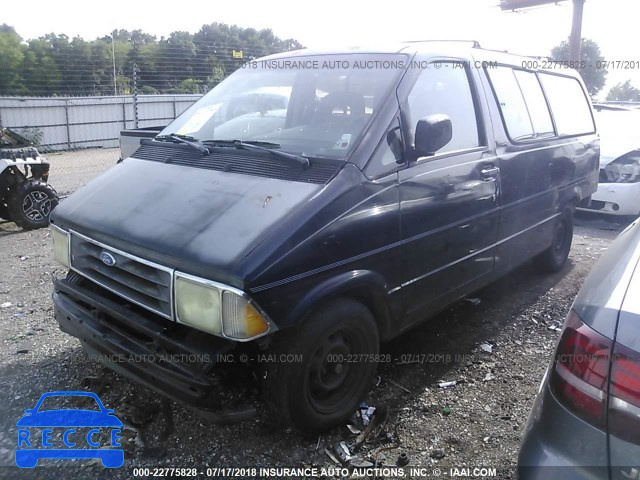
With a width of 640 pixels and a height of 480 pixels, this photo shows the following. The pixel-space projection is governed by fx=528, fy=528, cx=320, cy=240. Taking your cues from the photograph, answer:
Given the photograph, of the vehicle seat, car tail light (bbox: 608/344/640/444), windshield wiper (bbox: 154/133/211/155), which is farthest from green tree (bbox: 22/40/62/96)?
car tail light (bbox: 608/344/640/444)

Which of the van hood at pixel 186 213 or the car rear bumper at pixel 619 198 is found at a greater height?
the van hood at pixel 186 213

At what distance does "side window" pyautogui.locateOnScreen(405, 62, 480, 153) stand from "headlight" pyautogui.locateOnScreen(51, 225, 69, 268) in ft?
7.35

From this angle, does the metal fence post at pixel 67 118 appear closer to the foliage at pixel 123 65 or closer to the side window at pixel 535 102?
the foliage at pixel 123 65

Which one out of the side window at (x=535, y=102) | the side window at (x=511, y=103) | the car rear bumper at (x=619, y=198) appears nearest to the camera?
the side window at (x=511, y=103)

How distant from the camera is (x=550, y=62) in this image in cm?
546

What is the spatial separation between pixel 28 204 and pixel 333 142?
5.71 meters

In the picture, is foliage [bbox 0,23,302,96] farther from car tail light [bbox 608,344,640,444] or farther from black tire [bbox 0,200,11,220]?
car tail light [bbox 608,344,640,444]

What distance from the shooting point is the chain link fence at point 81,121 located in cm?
1584

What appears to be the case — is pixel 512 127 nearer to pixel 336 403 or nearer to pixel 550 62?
pixel 550 62

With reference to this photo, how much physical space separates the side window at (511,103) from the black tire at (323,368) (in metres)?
2.19

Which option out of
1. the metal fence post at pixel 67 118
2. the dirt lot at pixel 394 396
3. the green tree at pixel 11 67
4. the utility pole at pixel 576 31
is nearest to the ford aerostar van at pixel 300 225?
the dirt lot at pixel 394 396

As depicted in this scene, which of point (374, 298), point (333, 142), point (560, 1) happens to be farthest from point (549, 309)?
point (560, 1)

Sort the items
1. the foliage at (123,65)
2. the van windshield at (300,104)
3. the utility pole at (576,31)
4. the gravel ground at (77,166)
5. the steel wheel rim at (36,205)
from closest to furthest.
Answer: the van windshield at (300,104), the steel wheel rim at (36,205), the gravel ground at (77,166), the foliage at (123,65), the utility pole at (576,31)

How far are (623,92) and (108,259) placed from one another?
49.9 m
